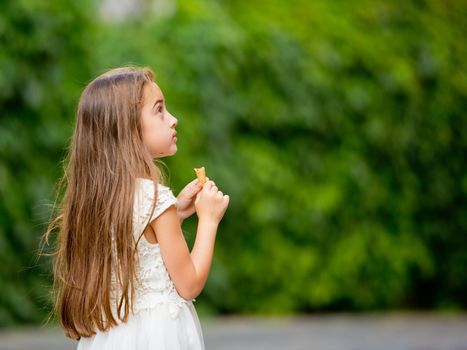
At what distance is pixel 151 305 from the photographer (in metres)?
2.53

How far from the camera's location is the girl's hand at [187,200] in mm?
2744

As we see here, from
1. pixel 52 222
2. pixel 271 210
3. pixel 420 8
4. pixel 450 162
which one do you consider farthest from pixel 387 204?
pixel 52 222

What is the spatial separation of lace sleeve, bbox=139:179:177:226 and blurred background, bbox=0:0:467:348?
13.1ft

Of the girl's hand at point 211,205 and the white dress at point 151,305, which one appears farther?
the girl's hand at point 211,205

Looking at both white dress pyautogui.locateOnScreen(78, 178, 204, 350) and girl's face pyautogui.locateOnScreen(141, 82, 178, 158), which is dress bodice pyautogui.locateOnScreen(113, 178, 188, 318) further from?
girl's face pyautogui.locateOnScreen(141, 82, 178, 158)

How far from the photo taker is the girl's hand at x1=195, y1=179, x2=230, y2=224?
2605mm

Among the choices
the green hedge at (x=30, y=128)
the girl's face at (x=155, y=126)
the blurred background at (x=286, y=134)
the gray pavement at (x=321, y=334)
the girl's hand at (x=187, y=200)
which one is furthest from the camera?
the blurred background at (x=286, y=134)

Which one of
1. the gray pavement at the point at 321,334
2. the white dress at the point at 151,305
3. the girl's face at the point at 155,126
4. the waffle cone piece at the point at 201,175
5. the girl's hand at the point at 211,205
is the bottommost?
the gray pavement at the point at 321,334

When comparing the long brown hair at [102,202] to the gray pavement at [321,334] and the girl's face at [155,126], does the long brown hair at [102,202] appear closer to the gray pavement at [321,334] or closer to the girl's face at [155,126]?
the girl's face at [155,126]

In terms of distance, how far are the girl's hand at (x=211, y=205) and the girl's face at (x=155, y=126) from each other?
17 centimetres

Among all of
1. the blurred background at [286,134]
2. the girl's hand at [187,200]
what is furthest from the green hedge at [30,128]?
the girl's hand at [187,200]

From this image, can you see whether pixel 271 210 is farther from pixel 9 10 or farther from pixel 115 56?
pixel 9 10

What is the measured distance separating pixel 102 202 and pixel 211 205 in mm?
316

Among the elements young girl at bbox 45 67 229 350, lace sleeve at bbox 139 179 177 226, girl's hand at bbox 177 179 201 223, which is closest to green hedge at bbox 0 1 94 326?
girl's hand at bbox 177 179 201 223
